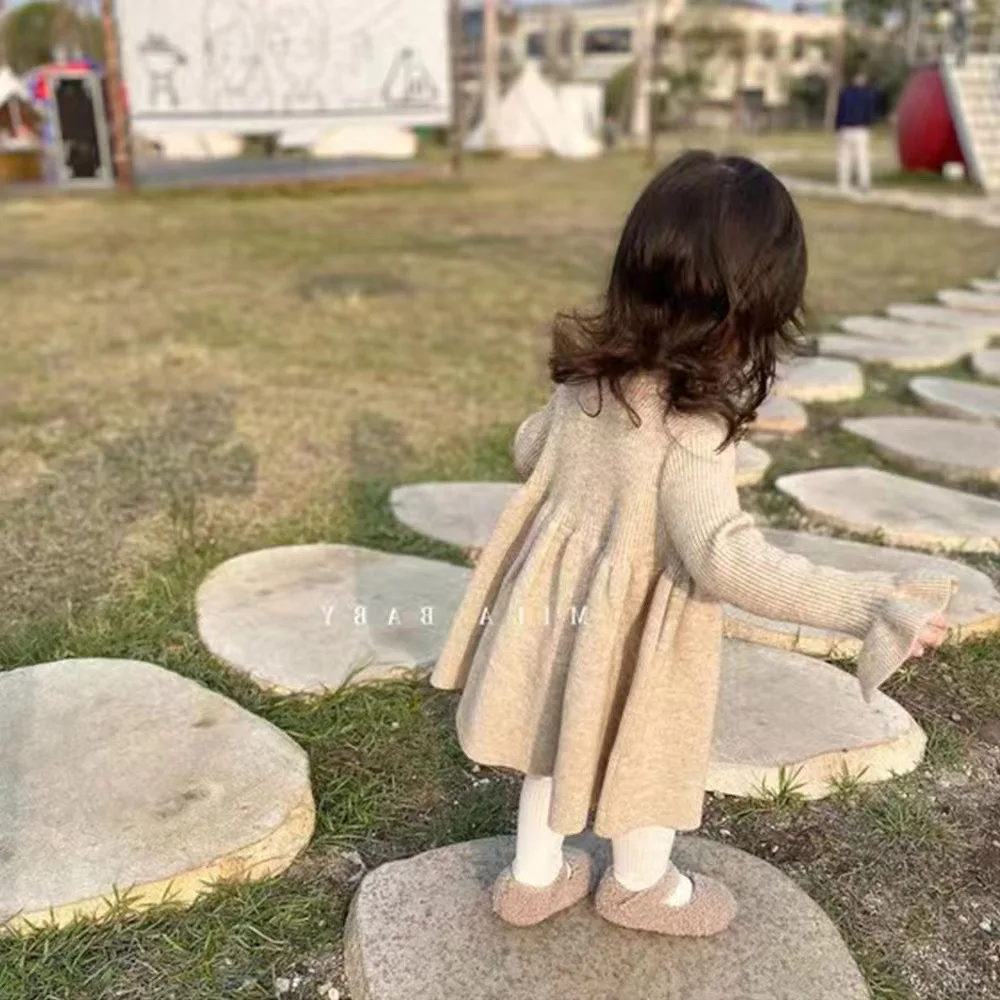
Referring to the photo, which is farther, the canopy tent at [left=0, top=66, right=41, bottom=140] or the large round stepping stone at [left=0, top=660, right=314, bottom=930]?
the canopy tent at [left=0, top=66, right=41, bottom=140]

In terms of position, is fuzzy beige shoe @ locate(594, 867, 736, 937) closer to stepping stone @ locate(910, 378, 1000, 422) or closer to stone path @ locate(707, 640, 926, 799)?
stone path @ locate(707, 640, 926, 799)

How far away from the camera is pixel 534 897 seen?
1.46 metres

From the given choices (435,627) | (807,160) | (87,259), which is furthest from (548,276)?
(807,160)

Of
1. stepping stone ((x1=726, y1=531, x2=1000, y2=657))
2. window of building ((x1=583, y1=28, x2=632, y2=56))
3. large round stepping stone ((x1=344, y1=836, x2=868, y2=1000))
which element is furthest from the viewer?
window of building ((x1=583, y1=28, x2=632, y2=56))

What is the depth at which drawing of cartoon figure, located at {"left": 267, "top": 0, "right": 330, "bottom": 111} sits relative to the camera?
11.0 meters

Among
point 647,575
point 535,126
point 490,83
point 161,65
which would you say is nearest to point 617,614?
point 647,575

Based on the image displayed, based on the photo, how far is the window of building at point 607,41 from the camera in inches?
1958

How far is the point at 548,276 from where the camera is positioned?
21.6 feet

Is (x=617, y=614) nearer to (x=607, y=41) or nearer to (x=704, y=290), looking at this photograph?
(x=704, y=290)

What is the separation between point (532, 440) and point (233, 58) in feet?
35.1

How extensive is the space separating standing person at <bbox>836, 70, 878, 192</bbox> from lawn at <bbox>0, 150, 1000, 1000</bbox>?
4.47 metres

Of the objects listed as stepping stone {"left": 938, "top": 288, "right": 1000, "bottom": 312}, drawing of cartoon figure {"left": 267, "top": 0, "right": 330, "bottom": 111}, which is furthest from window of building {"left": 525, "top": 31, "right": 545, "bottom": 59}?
stepping stone {"left": 938, "top": 288, "right": 1000, "bottom": 312}

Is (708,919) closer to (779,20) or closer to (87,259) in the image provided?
(87,259)

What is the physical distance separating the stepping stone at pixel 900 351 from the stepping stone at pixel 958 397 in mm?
303
